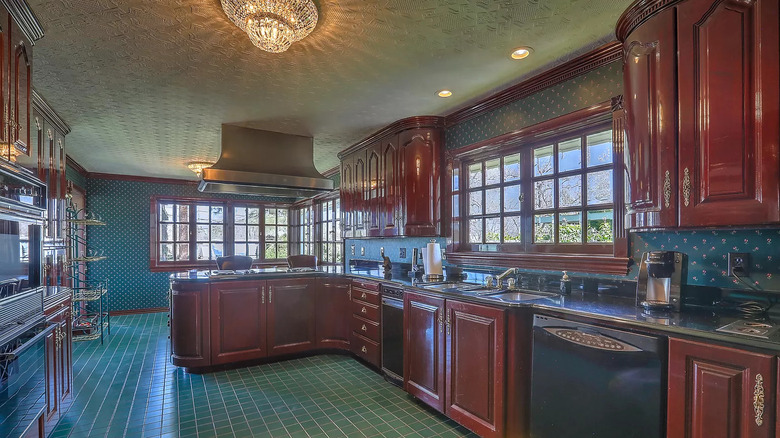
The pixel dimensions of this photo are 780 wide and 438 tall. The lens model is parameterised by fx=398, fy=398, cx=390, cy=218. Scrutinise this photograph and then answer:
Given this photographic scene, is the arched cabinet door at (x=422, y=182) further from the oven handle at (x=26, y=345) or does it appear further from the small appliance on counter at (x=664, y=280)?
the oven handle at (x=26, y=345)

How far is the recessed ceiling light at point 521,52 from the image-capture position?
7.72 ft

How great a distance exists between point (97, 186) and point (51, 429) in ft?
16.7

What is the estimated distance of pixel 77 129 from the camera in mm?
3883

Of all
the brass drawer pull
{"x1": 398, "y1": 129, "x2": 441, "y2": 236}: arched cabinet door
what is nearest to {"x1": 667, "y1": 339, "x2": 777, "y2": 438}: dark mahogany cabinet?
the brass drawer pull

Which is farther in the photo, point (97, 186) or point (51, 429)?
point (97, 186)

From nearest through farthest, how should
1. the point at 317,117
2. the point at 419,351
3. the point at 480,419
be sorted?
the point at 480,419
the point at 419,351
the point at 317,117

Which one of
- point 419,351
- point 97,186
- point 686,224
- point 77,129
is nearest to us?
point 686,224

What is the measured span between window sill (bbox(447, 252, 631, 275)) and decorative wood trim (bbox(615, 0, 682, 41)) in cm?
120

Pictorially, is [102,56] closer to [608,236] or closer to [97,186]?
[608,236]

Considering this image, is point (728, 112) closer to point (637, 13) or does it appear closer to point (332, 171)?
point (637, 13)

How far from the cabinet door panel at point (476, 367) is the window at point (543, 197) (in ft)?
2.76

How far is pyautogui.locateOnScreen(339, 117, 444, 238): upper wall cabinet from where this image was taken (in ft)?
11.8

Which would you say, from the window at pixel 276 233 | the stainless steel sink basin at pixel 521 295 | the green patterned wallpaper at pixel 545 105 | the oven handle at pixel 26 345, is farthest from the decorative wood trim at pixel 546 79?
the window at pixel 276 233

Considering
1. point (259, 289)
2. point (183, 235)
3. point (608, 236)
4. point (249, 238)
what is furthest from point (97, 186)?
point (608, 236)
